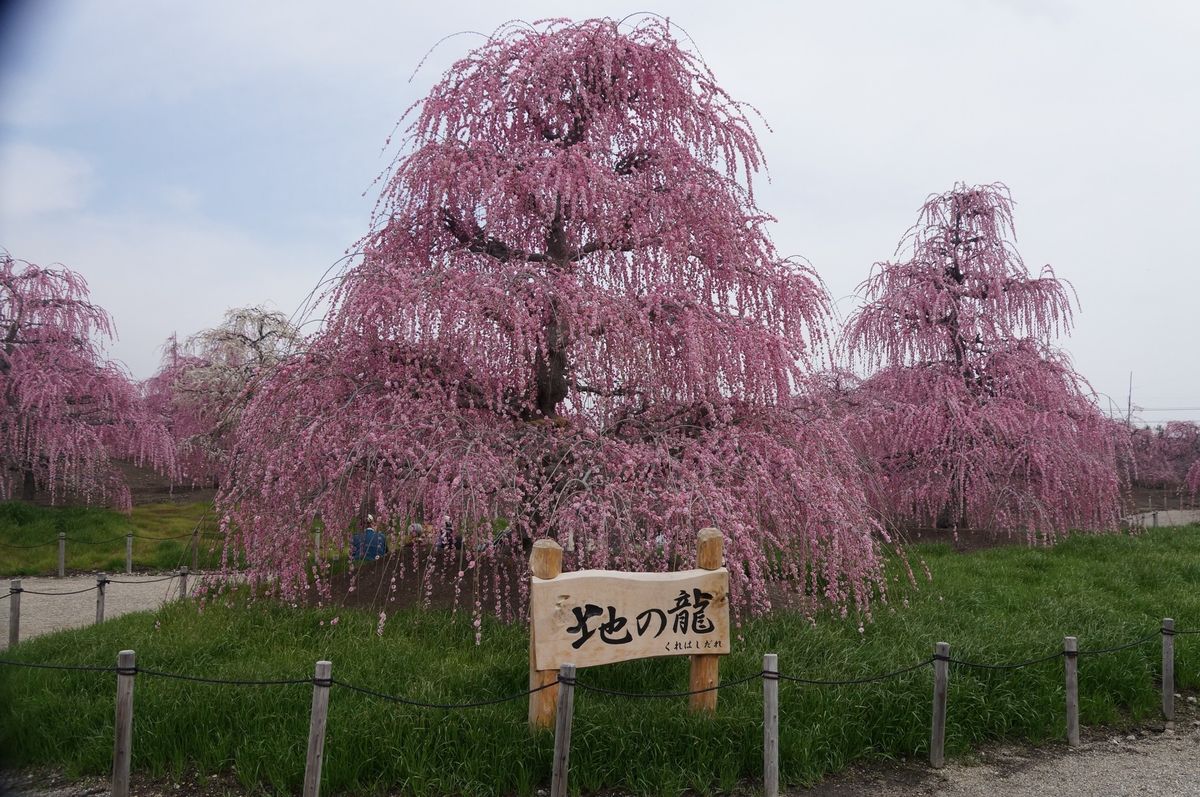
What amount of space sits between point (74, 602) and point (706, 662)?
9.18m

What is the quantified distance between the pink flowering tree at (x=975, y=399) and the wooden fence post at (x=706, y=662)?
6.94 metres

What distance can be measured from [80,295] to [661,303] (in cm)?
1382

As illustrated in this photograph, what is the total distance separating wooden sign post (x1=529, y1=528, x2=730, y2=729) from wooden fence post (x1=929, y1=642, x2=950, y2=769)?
130cm

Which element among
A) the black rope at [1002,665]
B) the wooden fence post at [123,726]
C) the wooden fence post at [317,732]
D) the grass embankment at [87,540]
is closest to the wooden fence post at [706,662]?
the black rope at [1002,665]

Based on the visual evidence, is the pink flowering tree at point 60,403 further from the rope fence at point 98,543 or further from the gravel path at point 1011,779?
the gravel path at point 1011,779

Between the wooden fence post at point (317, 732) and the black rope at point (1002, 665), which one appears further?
the black rope at point (1002, 665)

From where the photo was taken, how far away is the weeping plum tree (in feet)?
20.6

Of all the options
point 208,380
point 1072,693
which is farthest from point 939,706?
point 208,380

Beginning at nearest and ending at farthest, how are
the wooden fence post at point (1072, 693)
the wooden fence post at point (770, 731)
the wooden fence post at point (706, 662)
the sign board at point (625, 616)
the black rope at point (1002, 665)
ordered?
the wooden fence post at point (770, 731)
the sign board at point (625, 616)
the wooden fence post at point (706, 662)
the black rope at point (1002, 665)
the wooden fence post at point (1072, 693)

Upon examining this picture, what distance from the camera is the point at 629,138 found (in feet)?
26.6

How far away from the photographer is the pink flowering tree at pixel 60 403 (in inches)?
579

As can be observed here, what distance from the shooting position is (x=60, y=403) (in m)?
15.0

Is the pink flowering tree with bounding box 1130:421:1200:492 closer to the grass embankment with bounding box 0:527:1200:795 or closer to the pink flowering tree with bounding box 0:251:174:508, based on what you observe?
the grass embankment with bounding box 0:527:1200:795

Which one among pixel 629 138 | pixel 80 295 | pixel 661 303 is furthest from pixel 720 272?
pixel 80 295
